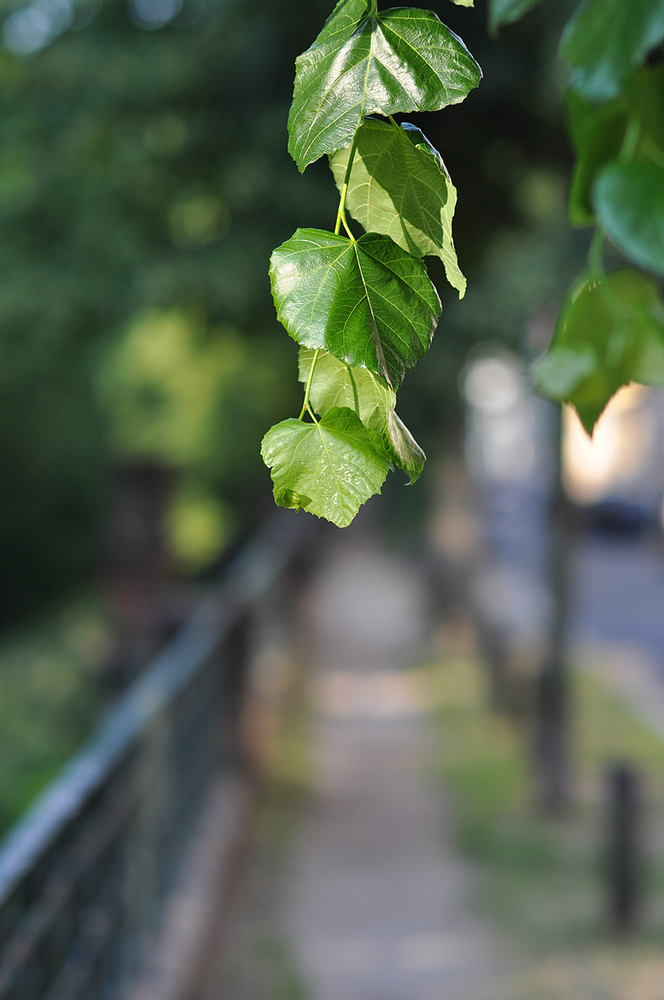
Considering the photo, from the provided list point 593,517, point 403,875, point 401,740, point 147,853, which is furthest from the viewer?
point 593,517

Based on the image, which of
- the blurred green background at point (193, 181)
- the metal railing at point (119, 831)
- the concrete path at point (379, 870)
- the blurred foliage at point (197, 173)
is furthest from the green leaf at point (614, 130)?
the concrete path at point (379, 870)

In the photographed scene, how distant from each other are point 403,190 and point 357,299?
11cm

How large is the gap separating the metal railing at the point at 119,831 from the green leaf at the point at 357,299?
1.94 m

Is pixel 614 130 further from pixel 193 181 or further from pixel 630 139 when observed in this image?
pixel 193 181

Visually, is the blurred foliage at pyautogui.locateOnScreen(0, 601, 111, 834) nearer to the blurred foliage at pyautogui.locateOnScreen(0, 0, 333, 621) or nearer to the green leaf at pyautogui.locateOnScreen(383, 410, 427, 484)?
the blurred foliage at pyautogui.locateOnScreen(0, 0, 333, 621)

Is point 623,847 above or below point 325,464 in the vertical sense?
below

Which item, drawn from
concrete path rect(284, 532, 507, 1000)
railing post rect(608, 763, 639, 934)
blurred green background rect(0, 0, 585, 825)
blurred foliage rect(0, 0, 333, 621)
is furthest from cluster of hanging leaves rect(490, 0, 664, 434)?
blurred foliage rect(0, 0, 333, 621)

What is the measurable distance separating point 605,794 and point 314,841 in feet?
6.19

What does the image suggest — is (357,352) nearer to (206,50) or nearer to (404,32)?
(404,32)

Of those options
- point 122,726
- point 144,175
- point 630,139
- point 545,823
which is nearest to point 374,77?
point 630,139

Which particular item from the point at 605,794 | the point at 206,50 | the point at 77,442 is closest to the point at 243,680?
the point at 605,794

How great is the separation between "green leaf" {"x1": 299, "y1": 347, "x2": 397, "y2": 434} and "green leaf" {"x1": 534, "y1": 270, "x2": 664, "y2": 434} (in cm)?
10

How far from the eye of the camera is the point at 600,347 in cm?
67

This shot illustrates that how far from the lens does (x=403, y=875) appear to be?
5320 mm
